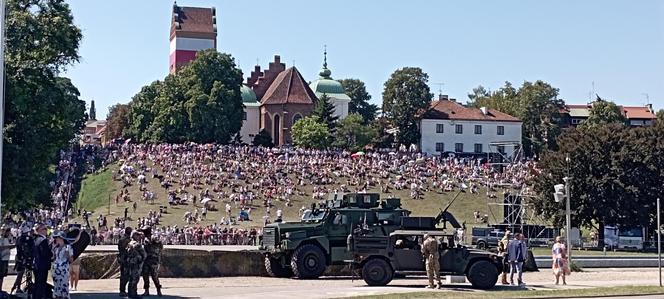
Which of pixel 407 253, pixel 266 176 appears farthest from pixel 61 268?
pixel 266 176

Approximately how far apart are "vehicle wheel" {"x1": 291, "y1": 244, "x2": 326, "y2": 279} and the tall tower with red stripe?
118244mm

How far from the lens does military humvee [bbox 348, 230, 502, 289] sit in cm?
2809

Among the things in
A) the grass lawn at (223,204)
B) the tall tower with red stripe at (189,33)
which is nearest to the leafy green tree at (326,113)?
the tall tower with red stripe at (189,33)

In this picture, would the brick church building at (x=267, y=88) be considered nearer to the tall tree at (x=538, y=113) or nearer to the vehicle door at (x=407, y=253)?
the tall tree at (x=538, y=113)

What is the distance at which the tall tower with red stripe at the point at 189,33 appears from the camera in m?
149

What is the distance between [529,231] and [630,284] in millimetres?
30781

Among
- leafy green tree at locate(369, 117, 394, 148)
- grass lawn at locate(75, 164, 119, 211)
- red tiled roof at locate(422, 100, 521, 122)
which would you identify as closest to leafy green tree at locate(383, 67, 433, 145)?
leafy green tree at locate(369, 117, 394, 148)

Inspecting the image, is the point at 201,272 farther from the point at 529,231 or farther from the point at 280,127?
the point at 280,127

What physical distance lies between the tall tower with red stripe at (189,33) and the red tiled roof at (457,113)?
127 ft

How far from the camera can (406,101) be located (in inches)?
4624

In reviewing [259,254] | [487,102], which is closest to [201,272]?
[259,254]

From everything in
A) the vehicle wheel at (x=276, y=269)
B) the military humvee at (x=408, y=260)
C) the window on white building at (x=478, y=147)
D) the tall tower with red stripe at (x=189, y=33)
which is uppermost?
the tall tower with red stripe at (x=189, y=33)

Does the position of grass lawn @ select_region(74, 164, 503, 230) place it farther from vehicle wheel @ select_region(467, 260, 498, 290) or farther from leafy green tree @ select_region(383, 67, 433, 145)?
leafy green tree @ select_region(383, 67, 433, 145)

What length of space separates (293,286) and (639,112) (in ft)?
439
